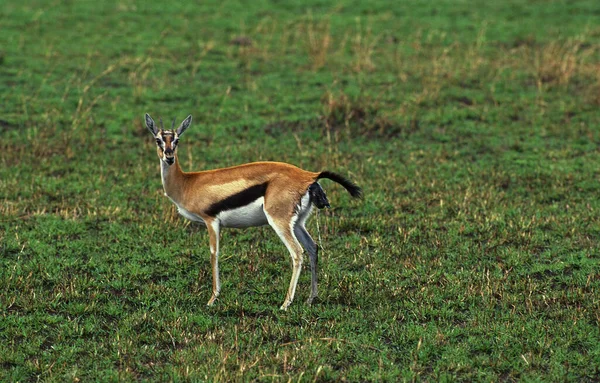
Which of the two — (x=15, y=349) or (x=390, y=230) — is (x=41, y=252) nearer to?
(x=15, y=349)

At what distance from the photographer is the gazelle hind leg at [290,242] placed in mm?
8148

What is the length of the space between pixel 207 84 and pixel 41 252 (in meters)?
7.86

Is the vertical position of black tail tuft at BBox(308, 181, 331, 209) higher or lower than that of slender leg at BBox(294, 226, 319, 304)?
higher

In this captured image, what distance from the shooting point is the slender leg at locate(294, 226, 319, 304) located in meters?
8.39

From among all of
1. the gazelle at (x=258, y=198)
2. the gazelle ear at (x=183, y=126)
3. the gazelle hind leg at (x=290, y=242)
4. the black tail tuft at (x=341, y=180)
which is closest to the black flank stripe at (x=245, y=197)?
the gazelle at (x=258, y=198)

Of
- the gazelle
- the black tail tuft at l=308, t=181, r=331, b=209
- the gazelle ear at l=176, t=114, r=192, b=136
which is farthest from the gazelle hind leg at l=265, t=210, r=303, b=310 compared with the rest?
the gazelle ear at l=176, t=114, r=192, b=136

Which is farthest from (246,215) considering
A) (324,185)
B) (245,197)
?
(324,185)

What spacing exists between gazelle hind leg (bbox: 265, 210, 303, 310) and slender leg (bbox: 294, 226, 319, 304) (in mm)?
189

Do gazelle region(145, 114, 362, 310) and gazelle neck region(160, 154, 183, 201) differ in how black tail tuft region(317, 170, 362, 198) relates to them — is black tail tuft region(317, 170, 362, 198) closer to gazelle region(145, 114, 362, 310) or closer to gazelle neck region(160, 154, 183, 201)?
gazelle region(145, 114, 362, 310)

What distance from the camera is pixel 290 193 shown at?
8.14 metres

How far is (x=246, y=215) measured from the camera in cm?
831

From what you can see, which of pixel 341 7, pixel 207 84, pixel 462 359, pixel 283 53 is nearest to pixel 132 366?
pixel 462 359

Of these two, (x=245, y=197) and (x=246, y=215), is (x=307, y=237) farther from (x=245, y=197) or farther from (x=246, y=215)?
(x=245, y=197)

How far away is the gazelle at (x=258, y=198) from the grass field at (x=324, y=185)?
593 millimetres
